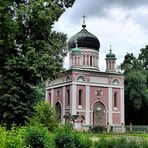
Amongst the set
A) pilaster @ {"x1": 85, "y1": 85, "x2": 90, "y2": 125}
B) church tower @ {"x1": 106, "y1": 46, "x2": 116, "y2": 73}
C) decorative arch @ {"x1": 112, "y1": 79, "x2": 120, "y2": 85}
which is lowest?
pilaster @ {"x1": 85, "y1": 85, "x2": 90, "y2": 125}

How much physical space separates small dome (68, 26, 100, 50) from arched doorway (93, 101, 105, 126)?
7.27 meters

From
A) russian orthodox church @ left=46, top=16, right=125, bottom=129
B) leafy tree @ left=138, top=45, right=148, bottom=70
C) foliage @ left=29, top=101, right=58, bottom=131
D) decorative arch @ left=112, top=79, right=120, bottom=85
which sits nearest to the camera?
foliage @ left=29, top=101, right=58, bottom=131

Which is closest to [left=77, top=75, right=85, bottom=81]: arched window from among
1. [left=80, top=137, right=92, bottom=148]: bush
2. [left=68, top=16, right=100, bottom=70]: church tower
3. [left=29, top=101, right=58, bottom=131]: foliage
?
[left=68, top=16, right=100, bottom=70]: church tower

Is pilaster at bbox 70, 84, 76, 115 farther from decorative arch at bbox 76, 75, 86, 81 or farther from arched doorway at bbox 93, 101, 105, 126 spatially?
arched doorway at bbox 93, 101, 105, 126

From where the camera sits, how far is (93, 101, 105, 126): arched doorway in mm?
43375

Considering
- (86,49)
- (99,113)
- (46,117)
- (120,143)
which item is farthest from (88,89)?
(120,143)

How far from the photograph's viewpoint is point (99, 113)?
43688mm

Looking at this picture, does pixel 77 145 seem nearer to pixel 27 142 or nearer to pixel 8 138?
pixel 27 142

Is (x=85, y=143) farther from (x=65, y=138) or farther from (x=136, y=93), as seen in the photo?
(x=136, y=93)

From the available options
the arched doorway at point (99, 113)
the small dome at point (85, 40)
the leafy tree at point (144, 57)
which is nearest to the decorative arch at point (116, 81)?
the arched doorway at point (99, 113)

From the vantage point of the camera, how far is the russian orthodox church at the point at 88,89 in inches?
1665

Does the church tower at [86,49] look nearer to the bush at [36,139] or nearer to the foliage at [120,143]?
the foliage at [120,143]

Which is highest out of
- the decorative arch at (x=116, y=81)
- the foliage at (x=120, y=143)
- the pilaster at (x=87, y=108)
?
the decorative arch at (x=116, y=81)

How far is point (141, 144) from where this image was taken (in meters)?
12.9
